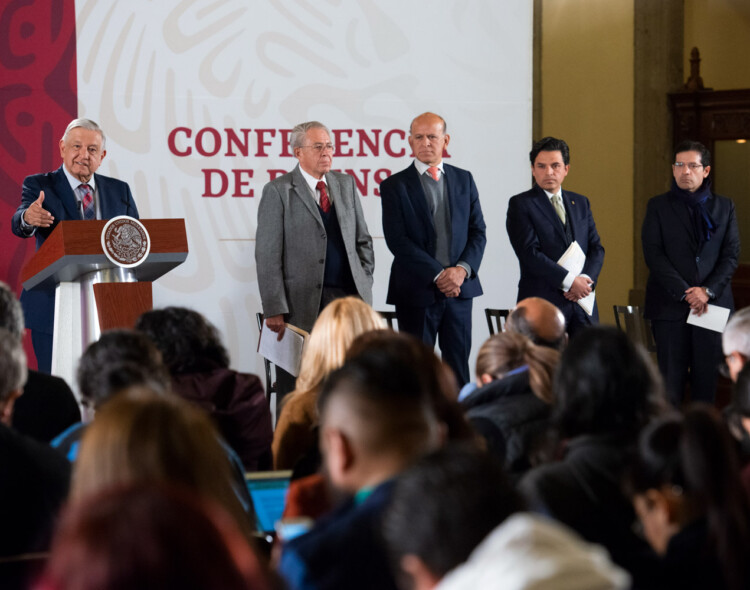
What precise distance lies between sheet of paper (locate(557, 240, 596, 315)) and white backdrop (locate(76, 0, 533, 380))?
1.26 m

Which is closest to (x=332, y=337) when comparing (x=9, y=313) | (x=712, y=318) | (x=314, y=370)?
(x=314, y=370)

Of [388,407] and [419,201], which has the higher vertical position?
[419,201]

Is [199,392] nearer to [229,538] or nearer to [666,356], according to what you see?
[229,538]

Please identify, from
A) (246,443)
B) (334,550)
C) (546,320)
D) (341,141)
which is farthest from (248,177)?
(334,550)

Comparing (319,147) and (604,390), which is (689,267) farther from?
(604,390)

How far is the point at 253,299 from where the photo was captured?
6559 millimetres

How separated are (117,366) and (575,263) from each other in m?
3.57

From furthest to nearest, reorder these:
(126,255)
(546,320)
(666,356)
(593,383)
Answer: (666,356) < (126,255) < (546,320) < (593,383)

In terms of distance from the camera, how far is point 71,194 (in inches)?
181

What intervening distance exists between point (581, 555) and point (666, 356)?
4.96 m

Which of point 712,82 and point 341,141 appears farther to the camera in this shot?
point 712,82

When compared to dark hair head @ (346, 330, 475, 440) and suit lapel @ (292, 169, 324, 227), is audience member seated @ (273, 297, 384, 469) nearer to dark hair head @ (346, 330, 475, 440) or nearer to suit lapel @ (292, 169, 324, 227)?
dark hair head @ (346, 330, 475, 440)

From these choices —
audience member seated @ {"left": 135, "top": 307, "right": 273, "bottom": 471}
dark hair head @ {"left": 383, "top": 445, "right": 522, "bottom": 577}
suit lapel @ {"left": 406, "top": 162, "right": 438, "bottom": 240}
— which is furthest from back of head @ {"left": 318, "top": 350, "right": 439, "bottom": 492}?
suit lapel @ {"left": 406, "top": 162, "right": 438, "bottom": 240}

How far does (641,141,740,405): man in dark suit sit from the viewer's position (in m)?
5.59
